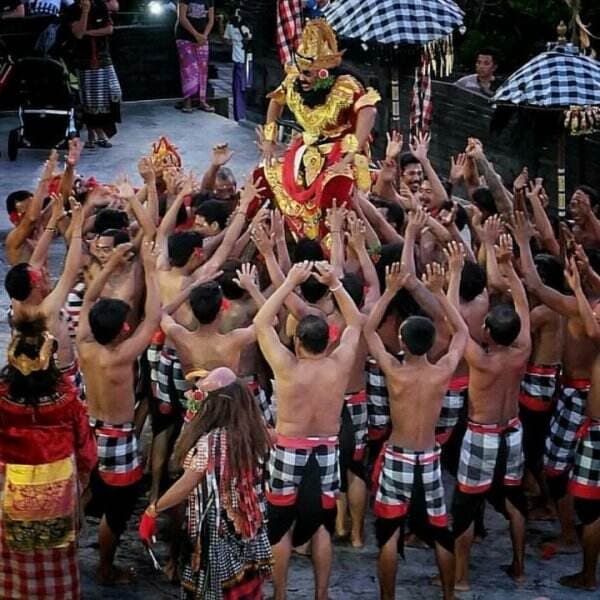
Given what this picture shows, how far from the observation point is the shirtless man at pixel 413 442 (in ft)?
23.0

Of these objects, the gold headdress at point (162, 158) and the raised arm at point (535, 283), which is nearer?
the raised arm at point (535, 283)

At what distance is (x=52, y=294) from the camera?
7824 mm

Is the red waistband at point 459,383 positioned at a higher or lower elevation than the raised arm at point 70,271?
lower

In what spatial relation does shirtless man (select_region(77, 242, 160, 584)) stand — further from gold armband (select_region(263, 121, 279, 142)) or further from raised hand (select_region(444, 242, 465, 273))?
gold armband (select_region(263, 121, 279, 142))

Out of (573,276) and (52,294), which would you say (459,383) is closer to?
(573,276)

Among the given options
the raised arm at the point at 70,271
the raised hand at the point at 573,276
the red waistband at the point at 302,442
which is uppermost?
the raised hand at the point at 573,276

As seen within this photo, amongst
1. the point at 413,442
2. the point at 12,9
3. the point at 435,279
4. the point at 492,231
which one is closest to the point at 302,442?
the point at 413,442

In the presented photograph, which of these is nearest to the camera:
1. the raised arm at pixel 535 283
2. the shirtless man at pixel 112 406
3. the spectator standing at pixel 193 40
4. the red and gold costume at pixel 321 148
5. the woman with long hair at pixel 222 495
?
the woman with long hair at pixel 222 495

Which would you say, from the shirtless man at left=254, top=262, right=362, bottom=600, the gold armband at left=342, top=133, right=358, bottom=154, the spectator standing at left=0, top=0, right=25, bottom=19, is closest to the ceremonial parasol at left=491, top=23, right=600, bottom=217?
the gold armband at left=342, top=133, right=358, bottom=154

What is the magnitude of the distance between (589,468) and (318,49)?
368cm

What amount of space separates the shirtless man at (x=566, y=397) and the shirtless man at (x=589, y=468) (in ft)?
0.74

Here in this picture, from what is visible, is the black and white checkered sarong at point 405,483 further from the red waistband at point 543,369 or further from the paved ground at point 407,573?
the red waistband at point 543,369

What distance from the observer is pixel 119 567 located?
25.2 ft

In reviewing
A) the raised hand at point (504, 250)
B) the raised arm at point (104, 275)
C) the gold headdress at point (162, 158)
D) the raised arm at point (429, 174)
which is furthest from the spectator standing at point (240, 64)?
the raised hand at point (504, 250)
